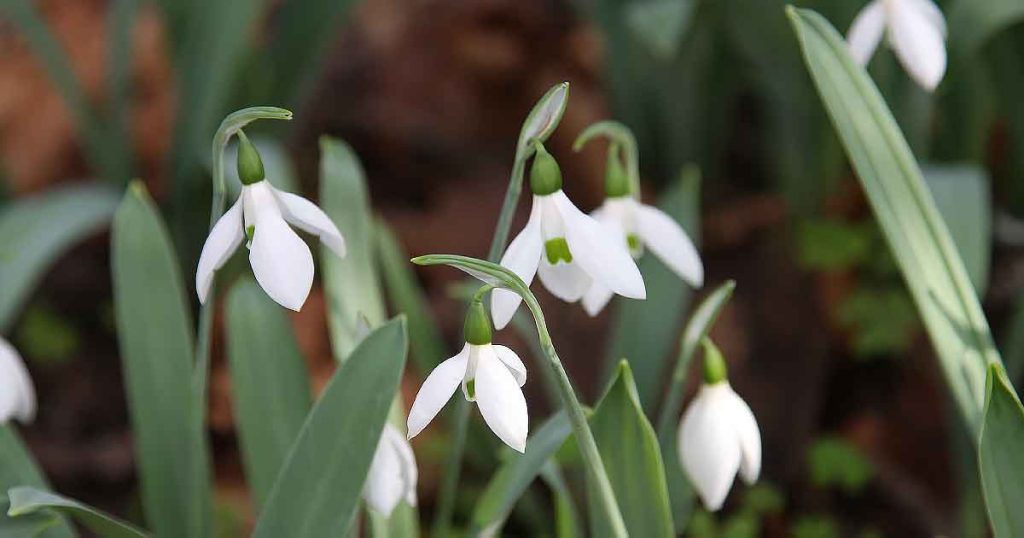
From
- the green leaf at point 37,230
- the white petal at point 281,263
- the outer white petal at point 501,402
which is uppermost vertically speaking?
the white petal at point 281,263

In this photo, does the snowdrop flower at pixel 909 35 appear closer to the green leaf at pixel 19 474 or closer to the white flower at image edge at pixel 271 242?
the white flower at image edge at pixel 271 242

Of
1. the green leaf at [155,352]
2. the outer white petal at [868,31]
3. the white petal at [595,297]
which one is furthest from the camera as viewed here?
the green leaf at [155,352]

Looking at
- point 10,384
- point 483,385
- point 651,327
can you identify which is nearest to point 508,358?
point 483,385

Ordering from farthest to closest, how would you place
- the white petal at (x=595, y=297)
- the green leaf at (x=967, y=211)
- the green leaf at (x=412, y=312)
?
the green leaf at (x=412, y=312)
the green leaf at (x=967, y=211)
the white petal at (x=595, y=297)

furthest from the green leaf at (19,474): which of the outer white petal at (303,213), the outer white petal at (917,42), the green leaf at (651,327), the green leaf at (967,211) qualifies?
the green leaf at (967,211)

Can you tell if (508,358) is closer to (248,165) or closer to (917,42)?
(248,165)

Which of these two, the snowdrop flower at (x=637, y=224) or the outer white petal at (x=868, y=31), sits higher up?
the outer white petal at (x=868, y=31)

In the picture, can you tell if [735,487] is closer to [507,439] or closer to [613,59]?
[613,59]
